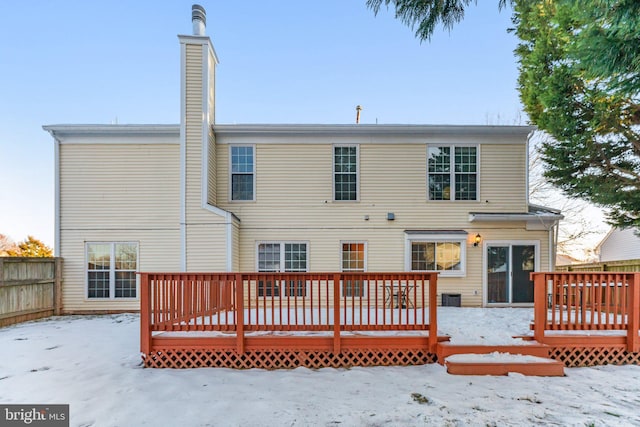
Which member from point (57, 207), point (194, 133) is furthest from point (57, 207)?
point (194, 133)

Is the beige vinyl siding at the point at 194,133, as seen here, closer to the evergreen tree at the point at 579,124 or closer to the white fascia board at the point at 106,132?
the white fascia board at the point at 106,132

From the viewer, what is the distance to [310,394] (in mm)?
3533

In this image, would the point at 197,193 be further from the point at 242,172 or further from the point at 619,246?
the point at 619,246

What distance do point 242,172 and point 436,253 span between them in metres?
5.74

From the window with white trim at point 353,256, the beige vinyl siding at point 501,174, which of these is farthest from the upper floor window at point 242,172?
the beige vinyl siding at point 501,174

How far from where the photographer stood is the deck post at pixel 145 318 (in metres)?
4.41

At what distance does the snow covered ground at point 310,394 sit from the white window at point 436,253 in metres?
3.73

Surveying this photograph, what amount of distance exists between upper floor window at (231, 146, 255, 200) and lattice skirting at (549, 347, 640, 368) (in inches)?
286

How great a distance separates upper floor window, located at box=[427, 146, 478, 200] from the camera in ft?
29.0

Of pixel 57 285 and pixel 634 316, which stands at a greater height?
pixel 634 316

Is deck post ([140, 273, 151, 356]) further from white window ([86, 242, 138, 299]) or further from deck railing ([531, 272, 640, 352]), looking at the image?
deck railing ([531, 272, 640, 352])

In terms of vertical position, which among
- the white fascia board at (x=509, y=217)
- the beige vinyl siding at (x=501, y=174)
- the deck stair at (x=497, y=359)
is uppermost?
the beige vinyl siding at (x=501, y=174)

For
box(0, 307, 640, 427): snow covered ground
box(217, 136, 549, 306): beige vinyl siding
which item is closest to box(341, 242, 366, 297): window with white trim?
box(217, 136, 549, 306): beige vinyl siding

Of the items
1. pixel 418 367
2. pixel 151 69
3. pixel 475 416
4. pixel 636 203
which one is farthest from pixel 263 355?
pixel 151 69
